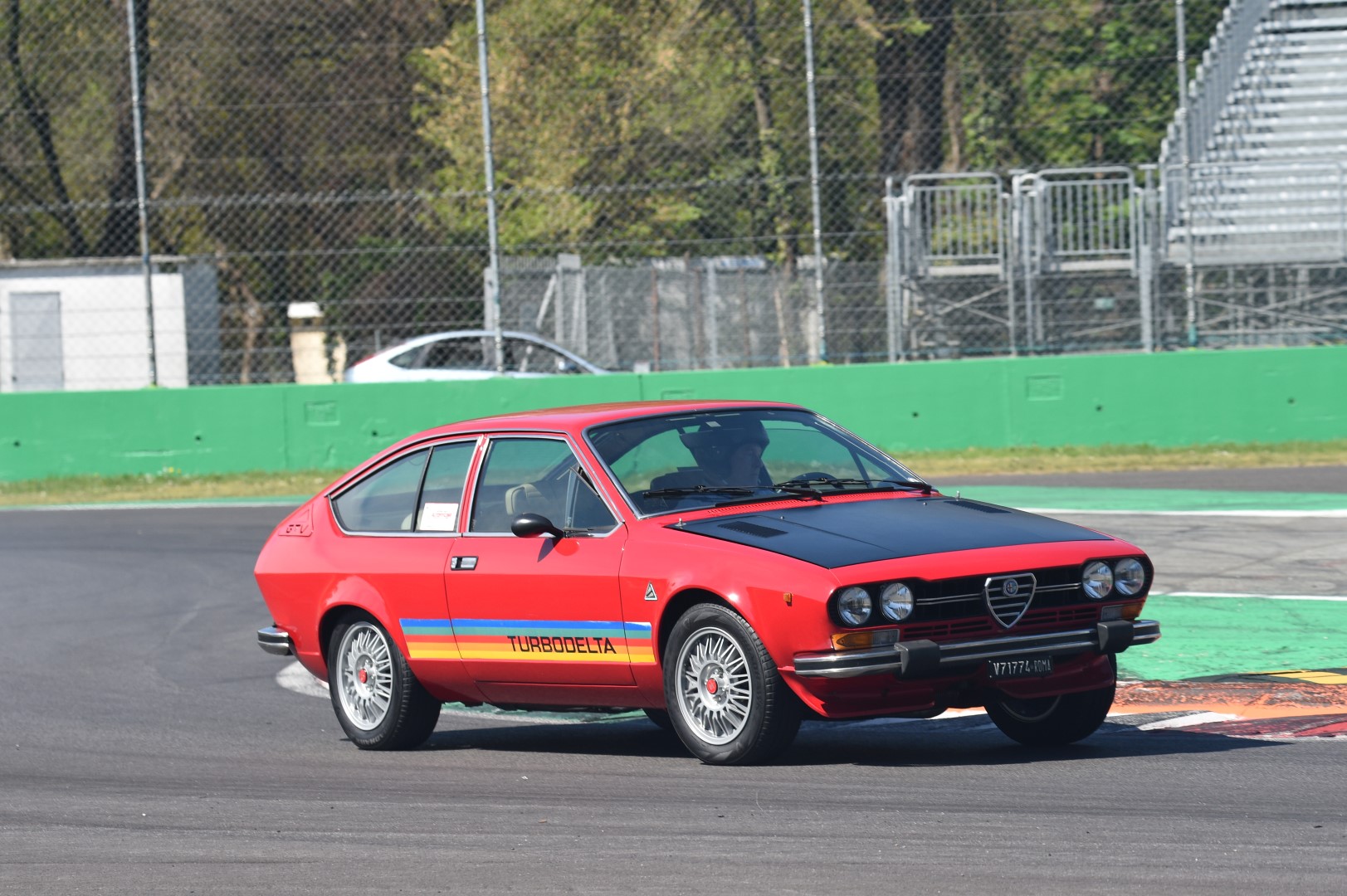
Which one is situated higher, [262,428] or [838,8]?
[838,8]

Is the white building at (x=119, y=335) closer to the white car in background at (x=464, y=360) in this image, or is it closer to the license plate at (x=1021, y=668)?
the white car in background at (x=464, y=360)

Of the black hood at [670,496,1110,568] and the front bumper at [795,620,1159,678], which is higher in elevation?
the black hood at [670,496,1110,568]

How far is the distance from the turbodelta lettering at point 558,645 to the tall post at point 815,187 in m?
13.0

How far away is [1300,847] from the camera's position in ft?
18.1

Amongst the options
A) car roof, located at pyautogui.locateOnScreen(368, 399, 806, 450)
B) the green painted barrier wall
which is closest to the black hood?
car roof, located at pyautogui.locateOnScreen(368, 399, 806, 450)

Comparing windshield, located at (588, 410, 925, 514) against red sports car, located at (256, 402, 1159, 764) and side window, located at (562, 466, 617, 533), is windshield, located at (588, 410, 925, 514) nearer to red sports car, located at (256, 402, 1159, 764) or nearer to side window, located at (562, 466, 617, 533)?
red sports car, located at (256, 402, 1159, 764)

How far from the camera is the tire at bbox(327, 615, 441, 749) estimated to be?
8.14m

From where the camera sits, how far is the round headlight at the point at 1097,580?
7020mm

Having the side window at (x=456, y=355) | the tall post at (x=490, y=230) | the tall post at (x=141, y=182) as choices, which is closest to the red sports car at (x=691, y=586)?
the tall post at (x=490, y=230)

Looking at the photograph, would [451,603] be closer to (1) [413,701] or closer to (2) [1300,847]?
(1) [413,701]

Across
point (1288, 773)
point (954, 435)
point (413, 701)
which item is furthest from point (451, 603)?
point (954, 435)

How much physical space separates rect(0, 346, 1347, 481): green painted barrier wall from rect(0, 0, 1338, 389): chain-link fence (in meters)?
0.42

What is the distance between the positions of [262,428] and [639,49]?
20.8ft

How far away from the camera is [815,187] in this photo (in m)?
20.3
